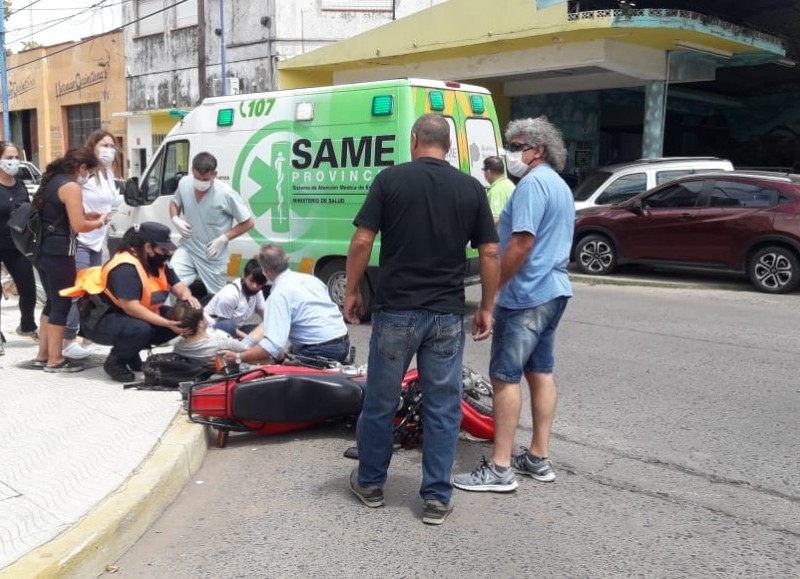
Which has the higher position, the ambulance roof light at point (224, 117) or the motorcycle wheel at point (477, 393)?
the ambulance roof light at point (224, 117)

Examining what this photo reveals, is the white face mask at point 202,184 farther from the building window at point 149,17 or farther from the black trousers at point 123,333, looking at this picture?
the building window at point 149,17

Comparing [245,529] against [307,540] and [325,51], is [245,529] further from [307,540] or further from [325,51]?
[325,51]

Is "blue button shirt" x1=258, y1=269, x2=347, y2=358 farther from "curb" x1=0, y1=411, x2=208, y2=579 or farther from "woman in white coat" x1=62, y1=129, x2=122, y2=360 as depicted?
"woman in white coat" x1=62, y1=129, x2=122, y2=360

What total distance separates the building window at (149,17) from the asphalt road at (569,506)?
23093mm

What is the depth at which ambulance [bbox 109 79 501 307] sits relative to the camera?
8.33 meters

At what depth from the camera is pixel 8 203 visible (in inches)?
283

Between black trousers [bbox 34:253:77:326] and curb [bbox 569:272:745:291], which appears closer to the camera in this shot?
black trousers [bbox 34:253:77:326]

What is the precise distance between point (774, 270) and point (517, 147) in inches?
323

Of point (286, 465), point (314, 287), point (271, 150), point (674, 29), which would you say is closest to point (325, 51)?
point (674, 29)

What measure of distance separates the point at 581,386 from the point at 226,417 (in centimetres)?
295

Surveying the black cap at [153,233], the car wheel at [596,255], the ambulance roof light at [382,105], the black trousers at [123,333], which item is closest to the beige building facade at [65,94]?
the car wheel at [596,255]

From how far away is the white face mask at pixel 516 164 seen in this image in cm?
438

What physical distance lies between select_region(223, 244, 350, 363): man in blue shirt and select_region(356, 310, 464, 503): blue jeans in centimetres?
178

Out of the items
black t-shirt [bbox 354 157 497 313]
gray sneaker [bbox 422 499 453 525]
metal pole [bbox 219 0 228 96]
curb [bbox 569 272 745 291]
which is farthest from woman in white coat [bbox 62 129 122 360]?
metal pole [bbox 219 0 228 96]
